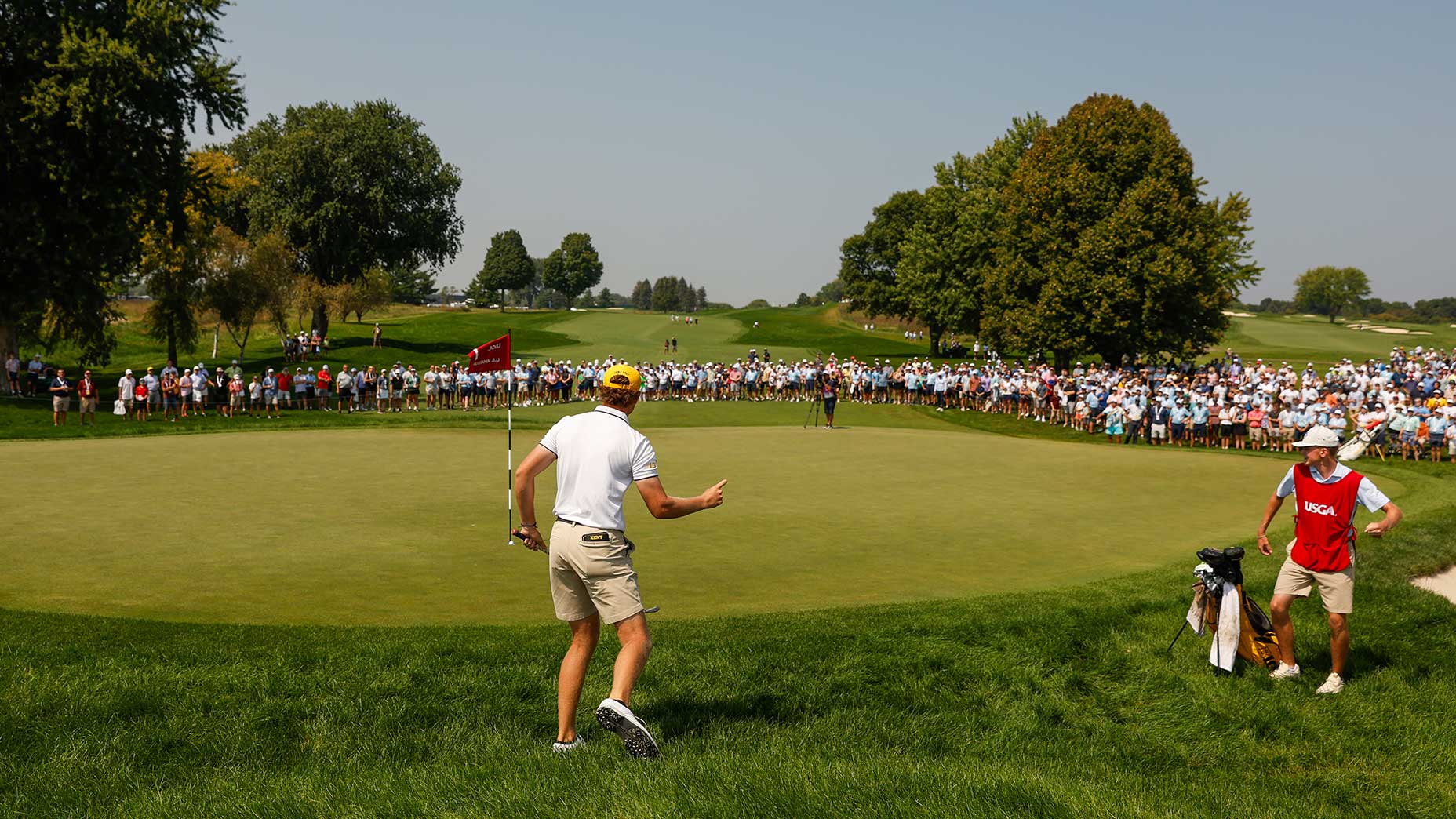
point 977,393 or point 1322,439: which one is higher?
point 1322,439

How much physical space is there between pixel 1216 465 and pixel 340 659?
73.1 ft

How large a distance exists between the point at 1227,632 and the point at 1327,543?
3.61 ft

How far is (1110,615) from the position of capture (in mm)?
10211

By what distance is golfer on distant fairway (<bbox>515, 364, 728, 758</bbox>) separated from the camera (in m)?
6.38

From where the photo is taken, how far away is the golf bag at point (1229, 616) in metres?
8.74

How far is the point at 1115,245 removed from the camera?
5034cm

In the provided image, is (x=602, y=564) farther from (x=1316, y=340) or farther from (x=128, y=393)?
(x=1316, y=340)

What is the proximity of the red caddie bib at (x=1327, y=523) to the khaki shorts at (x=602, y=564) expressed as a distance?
583 centimetres

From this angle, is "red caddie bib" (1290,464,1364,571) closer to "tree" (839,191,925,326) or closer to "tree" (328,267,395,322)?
"tree" (328,267,395,322)

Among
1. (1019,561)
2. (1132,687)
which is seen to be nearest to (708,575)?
(1019,561)

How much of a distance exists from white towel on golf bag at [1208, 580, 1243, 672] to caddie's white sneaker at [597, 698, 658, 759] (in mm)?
5284

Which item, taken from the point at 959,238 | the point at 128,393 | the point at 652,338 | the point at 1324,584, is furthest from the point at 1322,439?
the point at 652,338

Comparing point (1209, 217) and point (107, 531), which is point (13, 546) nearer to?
point (107, 531)

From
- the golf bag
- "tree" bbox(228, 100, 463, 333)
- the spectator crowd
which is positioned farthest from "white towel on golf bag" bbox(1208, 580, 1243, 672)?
"tree" bbox(228, 100, 463, 333)
